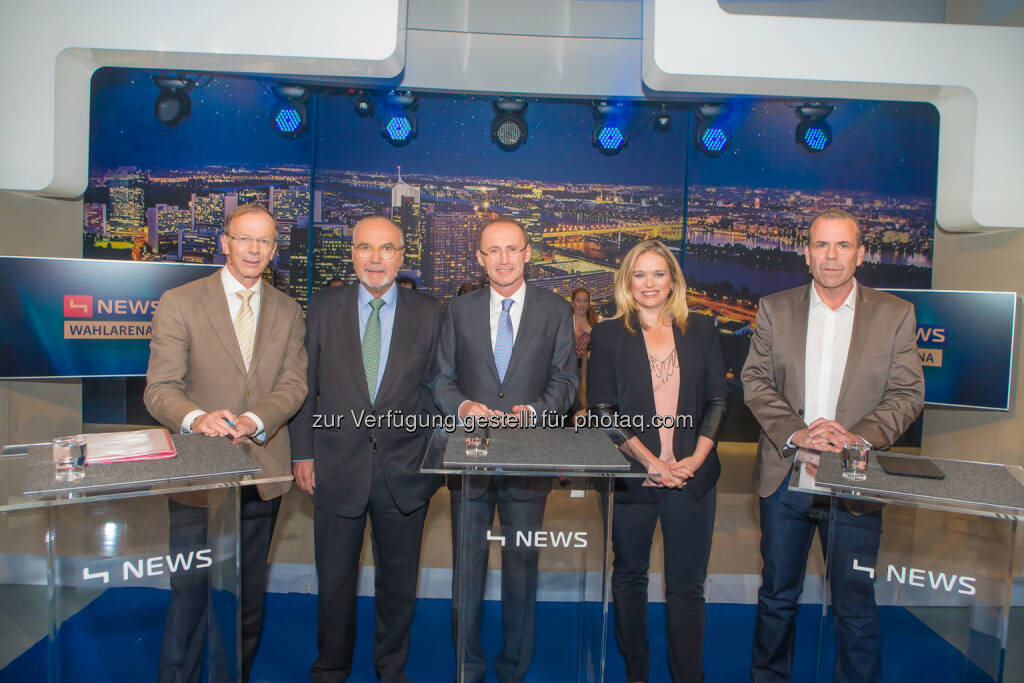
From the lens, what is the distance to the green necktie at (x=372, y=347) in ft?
8.75

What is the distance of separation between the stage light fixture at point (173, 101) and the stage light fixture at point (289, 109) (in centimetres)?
71

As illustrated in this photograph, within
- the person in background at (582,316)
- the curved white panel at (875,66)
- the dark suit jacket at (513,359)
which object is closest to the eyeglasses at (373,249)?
the dark suit jacket at (513,359)

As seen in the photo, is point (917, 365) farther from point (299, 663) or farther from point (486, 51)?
point (486, 51)

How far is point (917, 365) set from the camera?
99.2 inches

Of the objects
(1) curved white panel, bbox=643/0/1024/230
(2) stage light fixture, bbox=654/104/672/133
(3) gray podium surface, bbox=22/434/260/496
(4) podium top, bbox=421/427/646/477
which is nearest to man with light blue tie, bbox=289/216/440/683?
(4) podium top, bbox=421/427/646/477

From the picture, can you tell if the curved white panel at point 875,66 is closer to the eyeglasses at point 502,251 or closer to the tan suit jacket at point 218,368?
the eyeglasses at point 502,251

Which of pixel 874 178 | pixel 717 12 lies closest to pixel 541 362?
pixel 717 12

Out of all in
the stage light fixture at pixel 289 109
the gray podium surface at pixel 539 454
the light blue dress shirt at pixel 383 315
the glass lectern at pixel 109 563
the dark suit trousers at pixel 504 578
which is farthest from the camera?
the stage light fixture at pixel 289 109

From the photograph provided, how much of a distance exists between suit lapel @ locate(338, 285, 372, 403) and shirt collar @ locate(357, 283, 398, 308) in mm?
48

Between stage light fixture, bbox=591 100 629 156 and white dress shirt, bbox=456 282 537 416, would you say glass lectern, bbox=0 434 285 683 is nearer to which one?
white dress shirt, bbox=456 282 537 416

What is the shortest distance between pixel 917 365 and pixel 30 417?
424 cm

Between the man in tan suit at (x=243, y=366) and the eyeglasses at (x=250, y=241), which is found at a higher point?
the eyeglasses at (x=250, y=241)

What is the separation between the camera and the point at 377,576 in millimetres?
2695

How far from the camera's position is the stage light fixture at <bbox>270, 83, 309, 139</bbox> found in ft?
19.6
